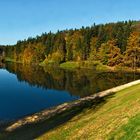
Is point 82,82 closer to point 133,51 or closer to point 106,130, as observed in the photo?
point 133,51

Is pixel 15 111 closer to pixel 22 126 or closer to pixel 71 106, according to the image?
pixel 71 106

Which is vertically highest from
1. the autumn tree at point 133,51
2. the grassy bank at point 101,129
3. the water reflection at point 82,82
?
the autumn tree at point 133,51

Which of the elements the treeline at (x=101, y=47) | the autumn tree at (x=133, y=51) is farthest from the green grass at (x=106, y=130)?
the treeline at (x=101, y=47)

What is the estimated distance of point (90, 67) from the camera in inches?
5910

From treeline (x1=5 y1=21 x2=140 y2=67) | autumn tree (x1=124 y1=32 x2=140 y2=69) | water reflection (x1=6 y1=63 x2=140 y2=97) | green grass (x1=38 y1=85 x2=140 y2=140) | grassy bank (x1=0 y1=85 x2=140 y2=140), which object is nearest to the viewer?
green grass (x1=38 y1=85 x2=140 y2=140)

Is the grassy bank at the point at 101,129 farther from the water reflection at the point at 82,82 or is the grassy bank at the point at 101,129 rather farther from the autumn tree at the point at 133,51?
the autumn tree at the point at 133,51

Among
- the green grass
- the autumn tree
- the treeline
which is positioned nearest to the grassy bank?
the green grass

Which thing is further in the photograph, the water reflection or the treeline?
the treeline

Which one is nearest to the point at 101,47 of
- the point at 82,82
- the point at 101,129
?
the point at 82,82

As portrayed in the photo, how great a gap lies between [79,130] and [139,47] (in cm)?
10587

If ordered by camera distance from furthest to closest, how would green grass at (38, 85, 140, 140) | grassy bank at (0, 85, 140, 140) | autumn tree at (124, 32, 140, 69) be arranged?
autumn tree at (124, 32, 140, 69), grassy bank at (0, 85, 140, 140), green grass at (38, 85, 140, 140)

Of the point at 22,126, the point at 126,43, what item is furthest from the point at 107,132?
the point at 126,43

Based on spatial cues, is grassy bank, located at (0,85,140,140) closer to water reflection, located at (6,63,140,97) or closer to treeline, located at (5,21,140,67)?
water reflection, located at (6,63,140,97)

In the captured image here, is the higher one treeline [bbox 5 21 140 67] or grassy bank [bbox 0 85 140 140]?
treeline [bbox 5 21 140 67]
